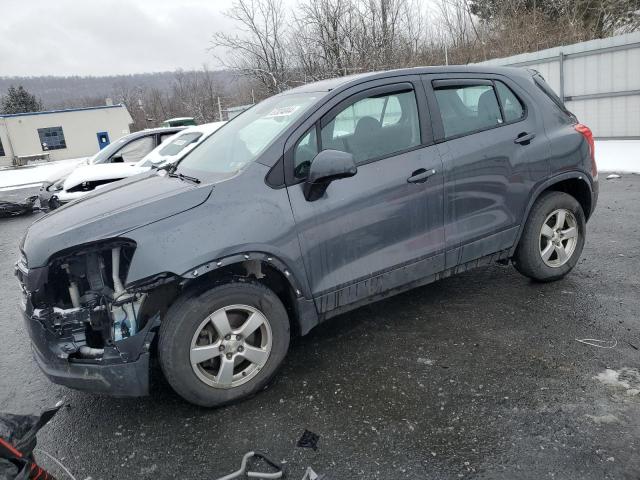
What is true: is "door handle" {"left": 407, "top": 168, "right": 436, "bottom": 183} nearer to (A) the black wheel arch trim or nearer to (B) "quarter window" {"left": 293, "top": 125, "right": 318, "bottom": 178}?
(B) "quarter window" {"left": 293, "top": 125, "right": 318, "bottom": 178}

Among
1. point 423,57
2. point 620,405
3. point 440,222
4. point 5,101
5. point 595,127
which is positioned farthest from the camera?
point 5,101

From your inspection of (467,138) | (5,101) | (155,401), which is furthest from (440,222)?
(5,101)

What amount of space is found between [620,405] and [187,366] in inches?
93.4

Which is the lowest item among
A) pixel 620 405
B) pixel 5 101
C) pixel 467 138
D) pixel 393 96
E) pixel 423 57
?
pixel 620 405

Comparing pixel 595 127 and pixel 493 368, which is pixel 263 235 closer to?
pixel 493 368

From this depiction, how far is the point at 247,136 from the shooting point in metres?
3.67

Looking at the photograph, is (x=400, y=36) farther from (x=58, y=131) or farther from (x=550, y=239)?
(x=58, y=131)

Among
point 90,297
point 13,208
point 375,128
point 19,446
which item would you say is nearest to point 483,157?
point 375,128

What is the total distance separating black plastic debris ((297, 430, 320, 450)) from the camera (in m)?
2.62

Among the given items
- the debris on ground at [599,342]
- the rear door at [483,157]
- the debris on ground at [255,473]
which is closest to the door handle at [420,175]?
the rear door at [483,157]

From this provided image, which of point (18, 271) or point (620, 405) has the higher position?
point (18, 271)

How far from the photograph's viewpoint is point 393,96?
3.62 meters

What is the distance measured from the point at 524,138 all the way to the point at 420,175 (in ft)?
3.54

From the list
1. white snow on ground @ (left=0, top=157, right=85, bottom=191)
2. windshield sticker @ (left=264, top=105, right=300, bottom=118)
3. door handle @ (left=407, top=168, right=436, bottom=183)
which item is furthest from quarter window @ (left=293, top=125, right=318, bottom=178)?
white snow on ground @ (left=0, top=157, right=85, bottom=191)
